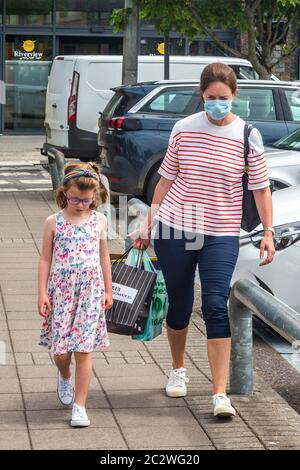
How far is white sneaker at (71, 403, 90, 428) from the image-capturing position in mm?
5570

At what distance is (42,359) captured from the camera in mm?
7000

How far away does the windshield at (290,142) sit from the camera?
44.1 feet

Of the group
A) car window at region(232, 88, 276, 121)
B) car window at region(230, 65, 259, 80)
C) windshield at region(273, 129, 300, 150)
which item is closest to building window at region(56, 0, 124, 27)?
car window at region(230, 65, 259, 80)

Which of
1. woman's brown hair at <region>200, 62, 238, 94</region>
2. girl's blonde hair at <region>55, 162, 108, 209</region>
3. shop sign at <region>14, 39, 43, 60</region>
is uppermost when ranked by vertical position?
woman's brown hair at <region>200, 62, 238, 94</region>

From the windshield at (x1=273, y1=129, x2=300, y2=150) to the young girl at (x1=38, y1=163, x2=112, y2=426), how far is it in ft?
25.8

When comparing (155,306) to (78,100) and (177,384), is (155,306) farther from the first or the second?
(78,100)

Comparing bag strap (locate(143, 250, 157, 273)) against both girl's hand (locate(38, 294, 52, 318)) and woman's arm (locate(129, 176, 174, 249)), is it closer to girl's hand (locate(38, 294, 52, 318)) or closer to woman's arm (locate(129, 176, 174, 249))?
woman's arm (locate(129, 176, 174, 249))

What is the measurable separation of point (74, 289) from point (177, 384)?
89cm

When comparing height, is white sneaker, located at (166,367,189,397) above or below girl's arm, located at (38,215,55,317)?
below

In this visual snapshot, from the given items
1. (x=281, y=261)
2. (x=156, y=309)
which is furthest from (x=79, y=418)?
(x=281, y=261)

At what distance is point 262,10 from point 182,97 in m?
3.90

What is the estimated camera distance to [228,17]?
18.1m

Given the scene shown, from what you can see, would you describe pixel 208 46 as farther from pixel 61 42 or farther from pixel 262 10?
pixel 262 10

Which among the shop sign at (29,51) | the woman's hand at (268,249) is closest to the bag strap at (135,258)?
the woman's hand at (268,249)
